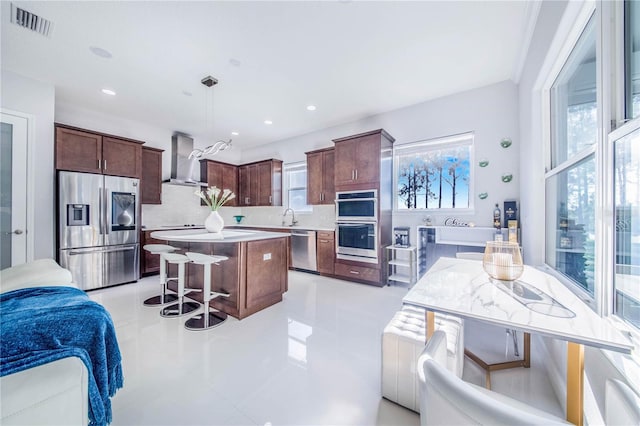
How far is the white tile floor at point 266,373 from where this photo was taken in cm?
144

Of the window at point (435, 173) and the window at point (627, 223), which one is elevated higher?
the window at point (435, 173)

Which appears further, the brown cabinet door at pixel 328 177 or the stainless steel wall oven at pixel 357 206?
the brown cabinet door at pixel 328 177

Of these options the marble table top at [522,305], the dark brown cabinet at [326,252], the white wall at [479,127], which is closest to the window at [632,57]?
the marble table top at [522,305]

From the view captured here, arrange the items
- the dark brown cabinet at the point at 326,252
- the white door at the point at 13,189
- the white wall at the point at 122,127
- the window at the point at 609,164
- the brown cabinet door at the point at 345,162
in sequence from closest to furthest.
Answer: the window at the point at 609,164
the white door at the point at 13,189
the white wall at the point at 122,127
the brown cabinet door at the point at 345,162
the dark brown cabinet at the point at 326,252

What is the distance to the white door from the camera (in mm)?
3029

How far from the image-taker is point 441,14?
7.42ft

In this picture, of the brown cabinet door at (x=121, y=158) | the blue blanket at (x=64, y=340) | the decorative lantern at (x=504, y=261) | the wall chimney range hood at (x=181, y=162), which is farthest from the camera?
the wall chimney range hood at (x=181, y=162)

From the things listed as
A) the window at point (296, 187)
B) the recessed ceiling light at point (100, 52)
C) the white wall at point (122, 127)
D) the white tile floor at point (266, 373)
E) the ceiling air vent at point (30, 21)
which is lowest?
the white tile floor at point (266, 373)

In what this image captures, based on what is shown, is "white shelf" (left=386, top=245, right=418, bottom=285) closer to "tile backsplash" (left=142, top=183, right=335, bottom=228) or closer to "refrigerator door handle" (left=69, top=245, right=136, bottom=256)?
"tile backsplash" (left=142, top=183, right=335, bottom=228)

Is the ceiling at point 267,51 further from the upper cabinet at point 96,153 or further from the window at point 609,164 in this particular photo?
the window at point 609,164

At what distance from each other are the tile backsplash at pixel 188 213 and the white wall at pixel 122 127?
1.57 feet

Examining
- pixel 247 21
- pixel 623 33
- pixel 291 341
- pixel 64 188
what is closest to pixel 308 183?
pixel 247 21

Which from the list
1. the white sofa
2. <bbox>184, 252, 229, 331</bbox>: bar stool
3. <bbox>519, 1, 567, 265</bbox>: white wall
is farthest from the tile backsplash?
the white sofa

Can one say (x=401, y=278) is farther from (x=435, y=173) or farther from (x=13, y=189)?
(x=13, y=189)
